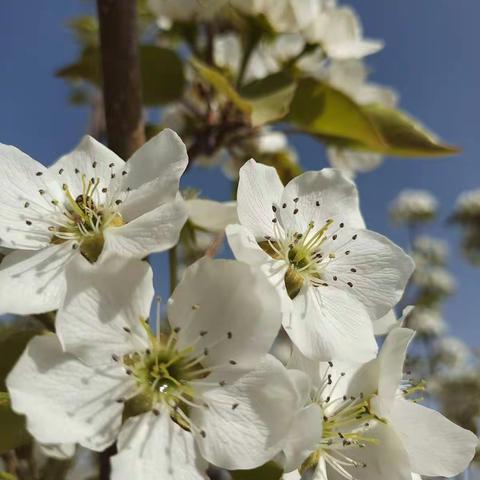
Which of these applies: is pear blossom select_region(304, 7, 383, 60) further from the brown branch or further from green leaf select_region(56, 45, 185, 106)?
the brown branch

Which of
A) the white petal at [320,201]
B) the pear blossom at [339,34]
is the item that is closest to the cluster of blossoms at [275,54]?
the pear blossom at [339,34]

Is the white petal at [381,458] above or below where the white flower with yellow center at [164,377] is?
below

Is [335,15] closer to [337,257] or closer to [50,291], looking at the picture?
[337,257]

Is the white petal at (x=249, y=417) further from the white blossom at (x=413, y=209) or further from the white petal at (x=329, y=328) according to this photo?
the white blossom at (x=413, y=209)

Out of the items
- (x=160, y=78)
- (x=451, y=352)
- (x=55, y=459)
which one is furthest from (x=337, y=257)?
(x=451, y=352)

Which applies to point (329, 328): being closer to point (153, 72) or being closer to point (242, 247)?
point (242, 247)

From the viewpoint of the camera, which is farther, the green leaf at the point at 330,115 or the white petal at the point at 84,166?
the green leaf at the point at 330,115
